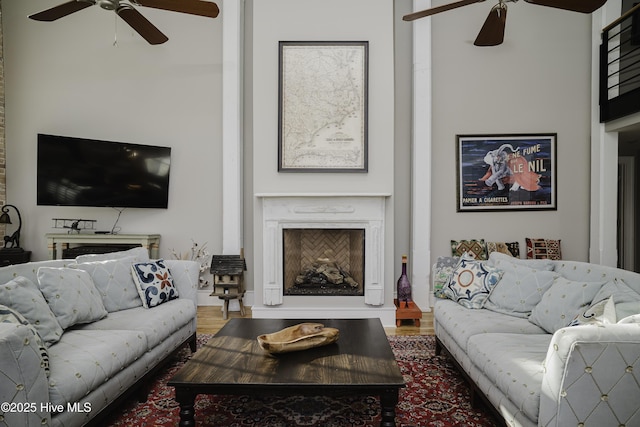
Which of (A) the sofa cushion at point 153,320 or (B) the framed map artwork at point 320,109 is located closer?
(A) the sofa cushion at point 153,320

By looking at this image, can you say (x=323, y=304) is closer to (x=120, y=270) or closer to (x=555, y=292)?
(x=120, y=270)

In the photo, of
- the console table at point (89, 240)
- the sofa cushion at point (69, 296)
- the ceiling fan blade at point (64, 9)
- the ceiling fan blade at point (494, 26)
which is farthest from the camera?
the console table at point (89, 240)

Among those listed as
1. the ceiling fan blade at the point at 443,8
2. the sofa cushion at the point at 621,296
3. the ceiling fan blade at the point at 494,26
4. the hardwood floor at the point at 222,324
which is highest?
the ceiling fan blade at the point at 494,26

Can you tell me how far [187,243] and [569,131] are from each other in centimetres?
486

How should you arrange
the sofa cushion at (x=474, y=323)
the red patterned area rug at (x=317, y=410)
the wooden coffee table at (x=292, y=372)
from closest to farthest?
the wooden coffee table at (x=292, y=372), the red patterned area rug at (x=317, y=410), the sofa cushion at (x=474, y=323)

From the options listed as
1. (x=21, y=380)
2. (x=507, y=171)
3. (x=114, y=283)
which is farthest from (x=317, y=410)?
(x=507, y=171)

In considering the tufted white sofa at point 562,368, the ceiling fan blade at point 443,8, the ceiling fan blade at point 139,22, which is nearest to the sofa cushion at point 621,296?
the tufted white sofa at point 562,368

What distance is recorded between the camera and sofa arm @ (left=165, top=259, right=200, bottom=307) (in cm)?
320

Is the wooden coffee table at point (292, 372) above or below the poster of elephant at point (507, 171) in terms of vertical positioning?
below

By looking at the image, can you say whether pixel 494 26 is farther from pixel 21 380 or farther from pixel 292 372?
pixel 21 380

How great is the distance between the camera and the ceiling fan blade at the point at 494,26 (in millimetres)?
3141

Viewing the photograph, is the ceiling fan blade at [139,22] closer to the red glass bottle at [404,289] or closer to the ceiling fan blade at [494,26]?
the ceiling fan blade at [494,26]

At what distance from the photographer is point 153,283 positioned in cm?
295

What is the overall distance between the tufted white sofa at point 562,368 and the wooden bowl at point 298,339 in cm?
84
